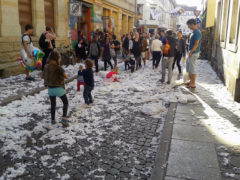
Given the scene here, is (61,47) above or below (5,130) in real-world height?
above

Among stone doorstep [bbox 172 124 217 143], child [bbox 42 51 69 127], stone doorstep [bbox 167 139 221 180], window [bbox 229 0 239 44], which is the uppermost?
window [bbox 229 0 239 44]

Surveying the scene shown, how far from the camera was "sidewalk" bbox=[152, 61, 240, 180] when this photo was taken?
3.10 m

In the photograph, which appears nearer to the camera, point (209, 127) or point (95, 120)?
point (209, 127)

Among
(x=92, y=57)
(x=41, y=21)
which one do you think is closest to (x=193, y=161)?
(x=92, y=57)

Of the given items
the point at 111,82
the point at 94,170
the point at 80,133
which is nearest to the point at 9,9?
the point at 111,82

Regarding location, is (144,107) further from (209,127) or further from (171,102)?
(209,127)

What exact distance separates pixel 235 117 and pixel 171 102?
1644 mm

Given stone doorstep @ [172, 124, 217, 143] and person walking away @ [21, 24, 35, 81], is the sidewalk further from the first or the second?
person walking away @ [21, 24, 35, 81]

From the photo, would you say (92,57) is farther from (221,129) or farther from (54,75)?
(221,129)

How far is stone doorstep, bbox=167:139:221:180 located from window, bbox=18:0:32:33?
912 cm

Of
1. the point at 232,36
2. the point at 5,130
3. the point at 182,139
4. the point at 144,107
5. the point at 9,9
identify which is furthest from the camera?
the point at 9,9

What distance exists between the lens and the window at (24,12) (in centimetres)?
1034

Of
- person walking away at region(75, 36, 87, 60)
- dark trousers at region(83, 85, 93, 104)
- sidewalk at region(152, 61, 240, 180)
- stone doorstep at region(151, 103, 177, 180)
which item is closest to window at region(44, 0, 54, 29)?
person walking away at region(75, 36, 87, 60)

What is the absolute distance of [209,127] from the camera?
4.69 metres
